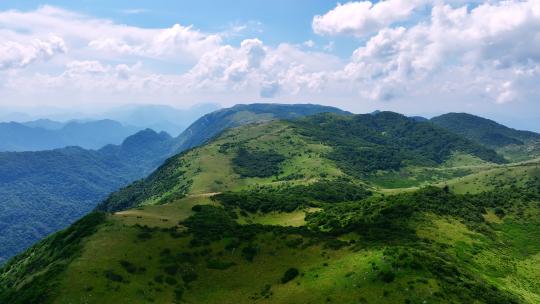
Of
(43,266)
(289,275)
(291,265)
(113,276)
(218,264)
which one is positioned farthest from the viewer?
(43,266)

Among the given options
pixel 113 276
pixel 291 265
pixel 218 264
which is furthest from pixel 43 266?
pixel 291 265

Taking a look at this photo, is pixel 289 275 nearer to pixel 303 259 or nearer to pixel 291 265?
pixel 291 265

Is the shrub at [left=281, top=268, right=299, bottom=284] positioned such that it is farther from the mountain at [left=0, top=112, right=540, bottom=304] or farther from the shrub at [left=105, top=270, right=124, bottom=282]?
the shrub at [left=105, top=270, right=124, bottom=282]

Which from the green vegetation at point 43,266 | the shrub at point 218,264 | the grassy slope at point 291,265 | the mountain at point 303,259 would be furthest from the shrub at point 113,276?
the shrub at point 218,264

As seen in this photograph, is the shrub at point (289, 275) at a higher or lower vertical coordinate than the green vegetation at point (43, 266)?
higher

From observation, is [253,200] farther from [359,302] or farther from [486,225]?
[359,302]

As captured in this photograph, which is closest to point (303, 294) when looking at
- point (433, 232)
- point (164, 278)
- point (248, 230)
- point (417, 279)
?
point (417, 279)

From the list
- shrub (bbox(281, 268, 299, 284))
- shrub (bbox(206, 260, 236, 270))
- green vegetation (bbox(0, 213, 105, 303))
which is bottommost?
green vegetation (bbox(0, 213, 105, 303))

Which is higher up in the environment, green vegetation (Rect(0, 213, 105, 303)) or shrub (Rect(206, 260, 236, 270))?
shrub (Rect(206, 260, 236, 270))

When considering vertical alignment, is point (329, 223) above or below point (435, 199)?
below

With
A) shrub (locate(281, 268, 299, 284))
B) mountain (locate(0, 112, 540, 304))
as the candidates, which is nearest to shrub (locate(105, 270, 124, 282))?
mountain (locate(0, 112, 540, 304))

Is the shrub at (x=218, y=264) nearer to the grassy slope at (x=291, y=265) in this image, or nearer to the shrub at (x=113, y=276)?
the grassy slope at (x=291, y=265)
